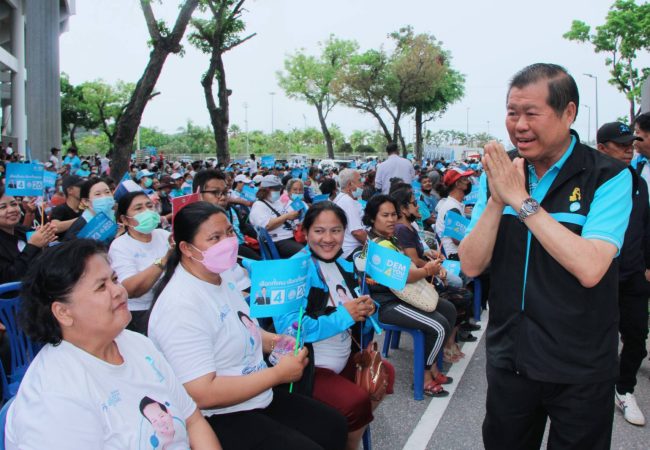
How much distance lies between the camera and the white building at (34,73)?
23.5 meters

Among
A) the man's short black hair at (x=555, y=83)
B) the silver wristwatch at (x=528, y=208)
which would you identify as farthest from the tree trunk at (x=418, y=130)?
the silver wristwatch at (x=528, y=208)

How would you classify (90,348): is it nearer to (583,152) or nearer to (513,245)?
(513,245)

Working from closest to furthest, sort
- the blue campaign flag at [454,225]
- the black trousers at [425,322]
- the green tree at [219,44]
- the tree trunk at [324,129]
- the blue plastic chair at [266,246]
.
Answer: the black trousers at [425,322] < the blue campaign flag at [454,225] < the blue plastic chair at [266,246] < the green tree at [219,44] < the tree trunk at [324,129]

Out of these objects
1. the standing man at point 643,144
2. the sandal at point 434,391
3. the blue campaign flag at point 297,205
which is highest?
the standing man at point 643,144

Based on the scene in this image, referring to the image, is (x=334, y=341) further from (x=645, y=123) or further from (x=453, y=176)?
(x=453, y=176)

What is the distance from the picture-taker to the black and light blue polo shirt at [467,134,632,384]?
177 centimetres

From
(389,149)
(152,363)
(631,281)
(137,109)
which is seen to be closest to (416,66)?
(389,149)

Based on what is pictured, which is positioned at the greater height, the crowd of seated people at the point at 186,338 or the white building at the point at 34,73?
the white building at the point at 34,73

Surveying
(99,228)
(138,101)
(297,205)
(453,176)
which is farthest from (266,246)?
(138,101)

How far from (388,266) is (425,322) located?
42.5 inches

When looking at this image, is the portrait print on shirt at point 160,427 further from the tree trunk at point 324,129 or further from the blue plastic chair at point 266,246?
the tree trunk at point 324,129

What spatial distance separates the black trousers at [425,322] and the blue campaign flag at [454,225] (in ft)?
3.65

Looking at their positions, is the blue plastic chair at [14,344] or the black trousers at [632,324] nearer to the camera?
the blue plastic chair at [14,344]

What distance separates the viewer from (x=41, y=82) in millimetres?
24062
